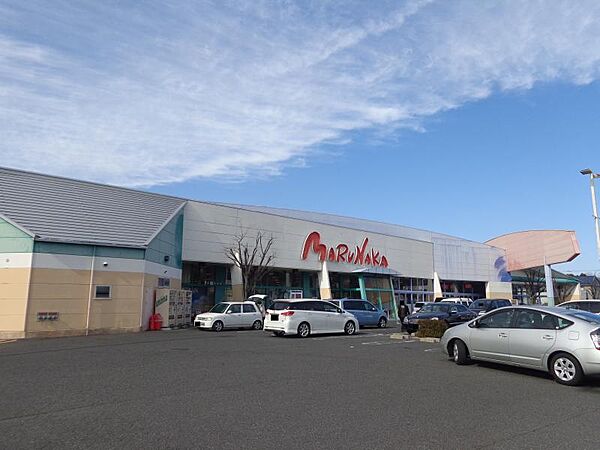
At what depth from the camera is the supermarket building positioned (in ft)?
68.3

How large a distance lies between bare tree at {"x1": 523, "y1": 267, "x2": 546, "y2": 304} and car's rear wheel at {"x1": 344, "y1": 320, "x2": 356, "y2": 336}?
39.6 metres

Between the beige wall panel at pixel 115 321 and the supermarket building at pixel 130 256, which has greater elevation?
the supermarket building at pixel 130 256

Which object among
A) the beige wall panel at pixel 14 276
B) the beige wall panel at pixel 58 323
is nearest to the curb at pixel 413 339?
the beige wall panel at pixel 58 323

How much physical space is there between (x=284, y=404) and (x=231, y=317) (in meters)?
17.7

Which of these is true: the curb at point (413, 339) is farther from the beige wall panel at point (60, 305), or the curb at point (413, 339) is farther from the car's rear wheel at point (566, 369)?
the beige wall panel at point (60, 305)

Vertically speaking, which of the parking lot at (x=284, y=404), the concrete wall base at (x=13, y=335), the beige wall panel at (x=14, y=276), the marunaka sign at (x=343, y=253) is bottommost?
the parking lot at (x=284, y=404)

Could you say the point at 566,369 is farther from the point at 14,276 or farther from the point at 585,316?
the point at 14,276

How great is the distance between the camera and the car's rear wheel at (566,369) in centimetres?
924

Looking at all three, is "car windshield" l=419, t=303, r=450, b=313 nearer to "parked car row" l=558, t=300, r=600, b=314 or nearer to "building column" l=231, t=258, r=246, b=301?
"parked car row" l=558, t=300, r=600, b=314

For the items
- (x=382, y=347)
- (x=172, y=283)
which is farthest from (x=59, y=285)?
(x=382, y=347)

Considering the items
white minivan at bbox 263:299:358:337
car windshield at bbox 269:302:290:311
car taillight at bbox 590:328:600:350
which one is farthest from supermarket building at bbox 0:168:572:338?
car taillight at bbox 590:328:600:350

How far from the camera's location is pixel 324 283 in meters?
37.8

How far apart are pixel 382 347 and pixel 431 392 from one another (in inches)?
299

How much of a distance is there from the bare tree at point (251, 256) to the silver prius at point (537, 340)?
20.8m
